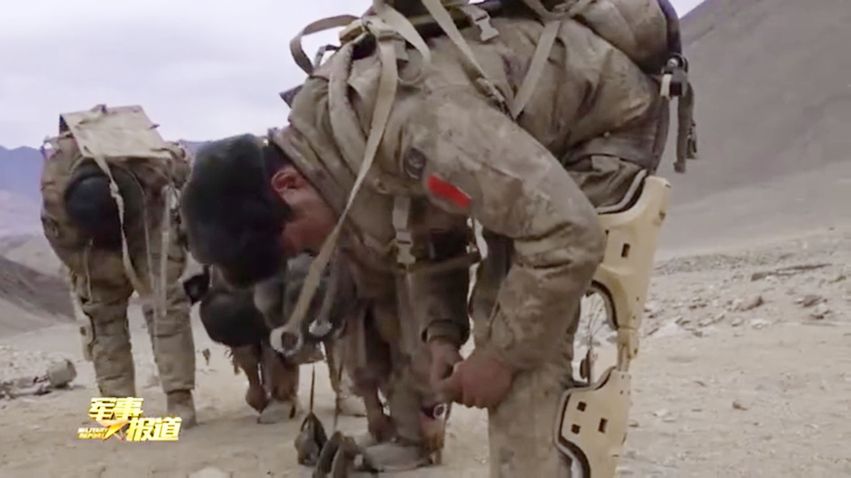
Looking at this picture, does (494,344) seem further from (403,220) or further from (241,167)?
(241,167)

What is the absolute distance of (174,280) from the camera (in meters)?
5.13

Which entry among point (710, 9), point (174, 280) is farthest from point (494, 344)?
point (710, 9)

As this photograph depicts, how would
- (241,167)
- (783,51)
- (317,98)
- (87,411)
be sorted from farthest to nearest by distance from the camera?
(783,51)
(87,411)
(241,167)
(317,98)

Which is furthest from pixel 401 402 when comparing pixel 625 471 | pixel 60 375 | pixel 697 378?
pixel 60 375

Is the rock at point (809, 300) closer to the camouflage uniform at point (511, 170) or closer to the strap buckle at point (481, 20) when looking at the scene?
the camouflage uniform at point (511, 170)

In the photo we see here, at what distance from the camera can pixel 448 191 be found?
2.64 metres

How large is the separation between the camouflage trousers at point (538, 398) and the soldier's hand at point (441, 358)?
0.53ft

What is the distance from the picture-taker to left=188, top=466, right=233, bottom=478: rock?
4.17 meters

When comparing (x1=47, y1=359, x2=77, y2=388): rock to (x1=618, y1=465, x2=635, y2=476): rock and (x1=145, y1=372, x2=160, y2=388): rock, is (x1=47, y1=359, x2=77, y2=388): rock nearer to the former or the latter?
(x1=145, y1=372, x2=160, y2=388): rock

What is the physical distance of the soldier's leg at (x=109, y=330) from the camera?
206 inches

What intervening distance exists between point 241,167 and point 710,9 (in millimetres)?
27933

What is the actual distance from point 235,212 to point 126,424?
2131 millimetres

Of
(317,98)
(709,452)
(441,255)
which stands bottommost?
(709,452)

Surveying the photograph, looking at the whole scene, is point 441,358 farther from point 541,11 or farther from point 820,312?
point 820,312
